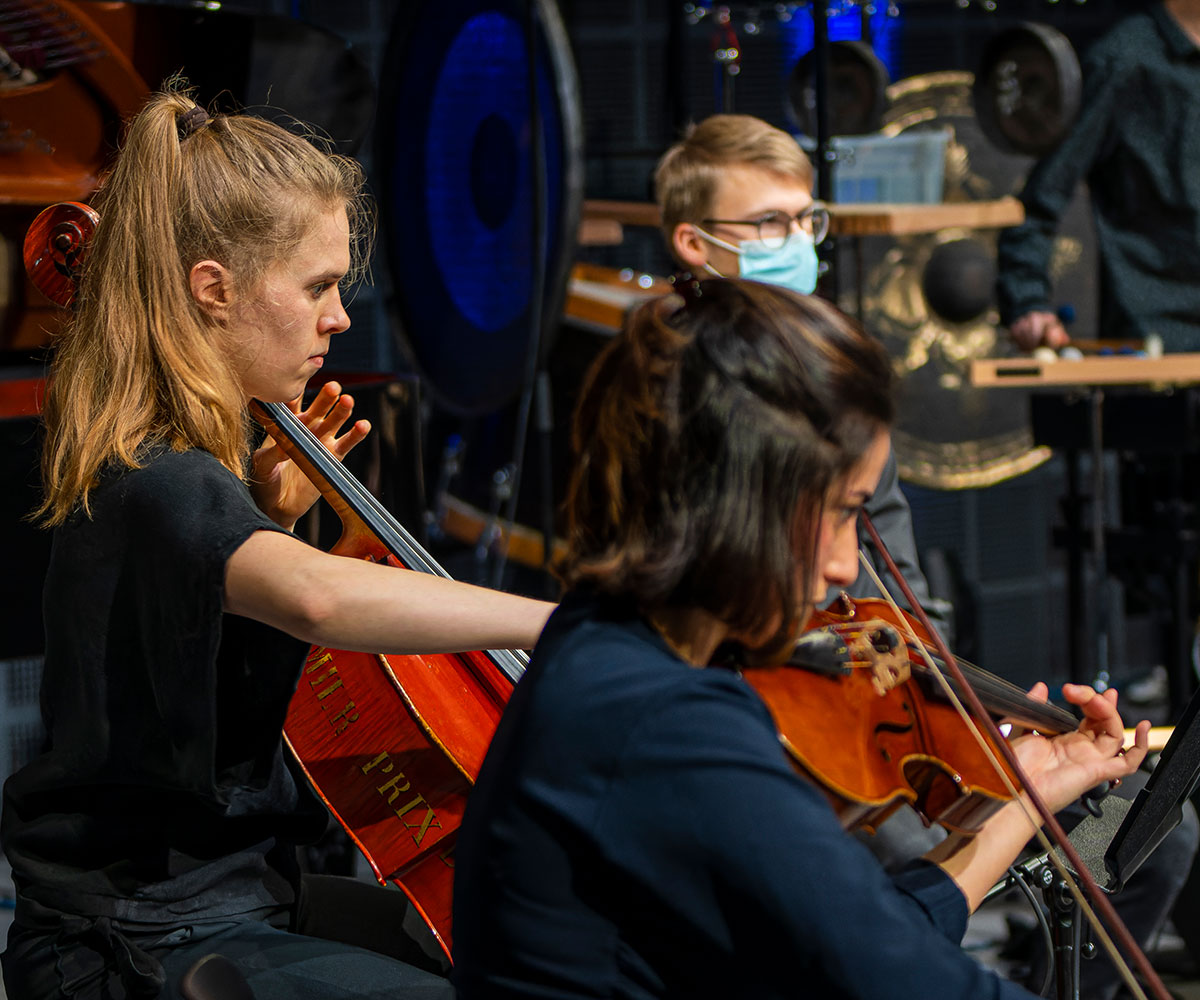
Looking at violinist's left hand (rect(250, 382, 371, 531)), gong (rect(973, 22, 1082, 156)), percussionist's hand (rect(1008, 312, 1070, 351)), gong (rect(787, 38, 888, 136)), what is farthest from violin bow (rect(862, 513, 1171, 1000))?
gong (rect(787, 38, 888, 136))

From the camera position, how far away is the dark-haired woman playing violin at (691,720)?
838 millimetres

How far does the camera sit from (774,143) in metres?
2.29

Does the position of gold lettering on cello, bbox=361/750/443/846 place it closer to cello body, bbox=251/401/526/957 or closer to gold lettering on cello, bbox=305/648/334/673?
cello body, bbox=251/401/526/957

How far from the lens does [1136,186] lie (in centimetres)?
397

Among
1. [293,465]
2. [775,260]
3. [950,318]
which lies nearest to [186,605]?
[293,465]

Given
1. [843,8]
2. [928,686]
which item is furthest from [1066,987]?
[843,8]

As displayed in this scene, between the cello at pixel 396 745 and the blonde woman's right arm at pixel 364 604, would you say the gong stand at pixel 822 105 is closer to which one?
the cello at pixel 396 745

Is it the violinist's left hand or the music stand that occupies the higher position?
the violinist's left hand

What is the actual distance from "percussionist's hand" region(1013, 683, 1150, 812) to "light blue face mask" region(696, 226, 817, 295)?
1.10m

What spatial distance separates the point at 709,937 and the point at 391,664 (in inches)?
26.2

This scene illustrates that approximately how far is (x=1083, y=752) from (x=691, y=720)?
1.92 ft

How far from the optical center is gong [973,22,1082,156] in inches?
153

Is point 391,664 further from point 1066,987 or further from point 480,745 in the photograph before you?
point 1066,987

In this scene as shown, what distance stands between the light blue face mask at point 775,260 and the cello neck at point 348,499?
92 centimetres
